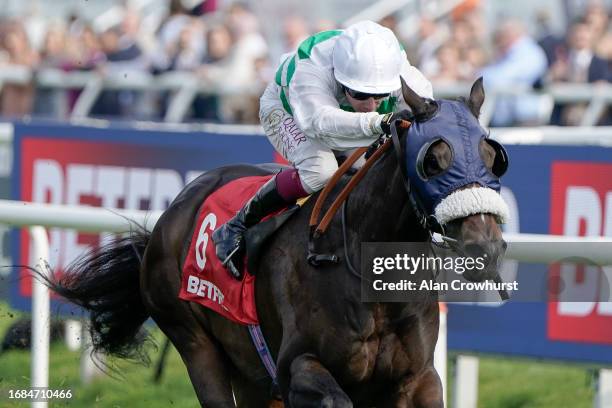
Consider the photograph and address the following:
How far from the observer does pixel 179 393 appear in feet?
21.5

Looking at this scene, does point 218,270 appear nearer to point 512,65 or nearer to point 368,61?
point 368,61

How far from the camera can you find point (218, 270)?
4.75 m

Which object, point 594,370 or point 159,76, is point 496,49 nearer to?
point 159,76

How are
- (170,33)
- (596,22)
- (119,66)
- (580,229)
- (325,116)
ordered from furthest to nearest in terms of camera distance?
1. (170,33)
2. (119,66)
3. (596,22)
4. (580,229)
5. (325,116)

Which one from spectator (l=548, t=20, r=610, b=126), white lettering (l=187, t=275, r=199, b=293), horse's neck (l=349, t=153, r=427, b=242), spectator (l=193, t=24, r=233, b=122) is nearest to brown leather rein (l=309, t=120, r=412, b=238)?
horse's neck (l=349, t=153, r=427, b=242)

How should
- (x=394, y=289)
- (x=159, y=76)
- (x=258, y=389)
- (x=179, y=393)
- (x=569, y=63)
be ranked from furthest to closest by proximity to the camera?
(x=159, y=76) < (x=569, y=63) < (x=179, y=393) < (x=258, y=389) < (x=394, y=289)

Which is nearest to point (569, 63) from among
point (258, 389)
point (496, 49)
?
point (496, 49)

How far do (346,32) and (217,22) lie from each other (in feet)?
29.2

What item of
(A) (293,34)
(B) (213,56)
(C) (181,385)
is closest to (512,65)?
(A) (293,34)

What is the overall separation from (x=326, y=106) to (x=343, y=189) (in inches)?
10.8

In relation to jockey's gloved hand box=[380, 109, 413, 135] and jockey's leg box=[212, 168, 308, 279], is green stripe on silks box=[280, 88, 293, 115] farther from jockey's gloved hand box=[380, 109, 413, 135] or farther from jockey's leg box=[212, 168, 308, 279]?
jockey's gloved hand box=[380, 109, 413, 135]

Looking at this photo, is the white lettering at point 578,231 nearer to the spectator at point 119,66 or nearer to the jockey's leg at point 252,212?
the jockey's leg at point 252,212

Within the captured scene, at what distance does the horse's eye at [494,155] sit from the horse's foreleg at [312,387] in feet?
2.74

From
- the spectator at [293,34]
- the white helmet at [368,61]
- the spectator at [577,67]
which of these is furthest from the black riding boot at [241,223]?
the spectator at [293,34]
